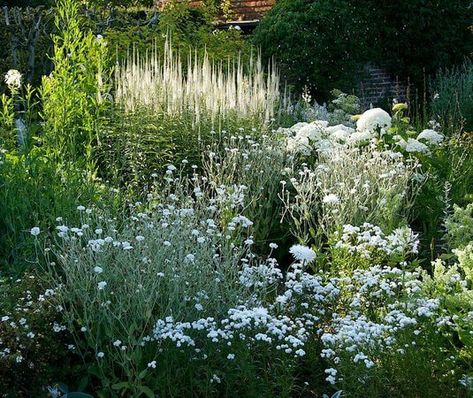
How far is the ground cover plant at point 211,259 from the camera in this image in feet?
14.0

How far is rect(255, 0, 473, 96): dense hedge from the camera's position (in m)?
14.1

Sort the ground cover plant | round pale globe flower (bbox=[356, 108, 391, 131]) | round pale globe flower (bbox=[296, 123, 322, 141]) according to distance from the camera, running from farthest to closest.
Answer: round pale globe flower (bbox=[356, 108, 391, 131])
round pale globe flower (bbox=[296, 123, 322, 141])
the ground cover plant

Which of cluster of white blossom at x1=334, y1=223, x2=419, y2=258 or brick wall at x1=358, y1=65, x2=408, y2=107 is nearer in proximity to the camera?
cluster of white blossom at x1=334, y1=223, x2=419, y2=258

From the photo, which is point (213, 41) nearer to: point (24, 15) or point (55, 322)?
point (24, 15)

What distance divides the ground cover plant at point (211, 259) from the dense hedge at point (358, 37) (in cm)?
596

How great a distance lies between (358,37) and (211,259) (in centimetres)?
1078

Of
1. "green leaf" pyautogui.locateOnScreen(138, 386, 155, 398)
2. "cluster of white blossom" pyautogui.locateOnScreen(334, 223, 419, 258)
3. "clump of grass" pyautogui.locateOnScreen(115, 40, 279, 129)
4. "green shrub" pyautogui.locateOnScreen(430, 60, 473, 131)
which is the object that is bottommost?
"green leaf" pyautogui.locateOnScreen(138, 386, 155, 398)

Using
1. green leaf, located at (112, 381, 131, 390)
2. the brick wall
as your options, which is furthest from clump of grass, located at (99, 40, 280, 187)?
the brick wall

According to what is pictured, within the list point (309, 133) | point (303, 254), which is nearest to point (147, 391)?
point (303, 254)

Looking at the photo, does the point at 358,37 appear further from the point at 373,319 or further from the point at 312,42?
the point at 373,319

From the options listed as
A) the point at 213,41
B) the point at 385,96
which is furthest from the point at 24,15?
the point at 385,96

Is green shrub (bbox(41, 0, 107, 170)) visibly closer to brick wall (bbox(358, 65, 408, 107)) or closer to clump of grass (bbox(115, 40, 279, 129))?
clump of grass (bbox(115, 40, 279, 129))

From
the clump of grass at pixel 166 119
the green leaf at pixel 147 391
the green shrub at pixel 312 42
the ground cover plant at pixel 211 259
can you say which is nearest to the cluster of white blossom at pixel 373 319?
the ground cover plant at pixel 211 259

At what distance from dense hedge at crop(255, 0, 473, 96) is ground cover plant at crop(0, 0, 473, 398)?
5.96 metres
